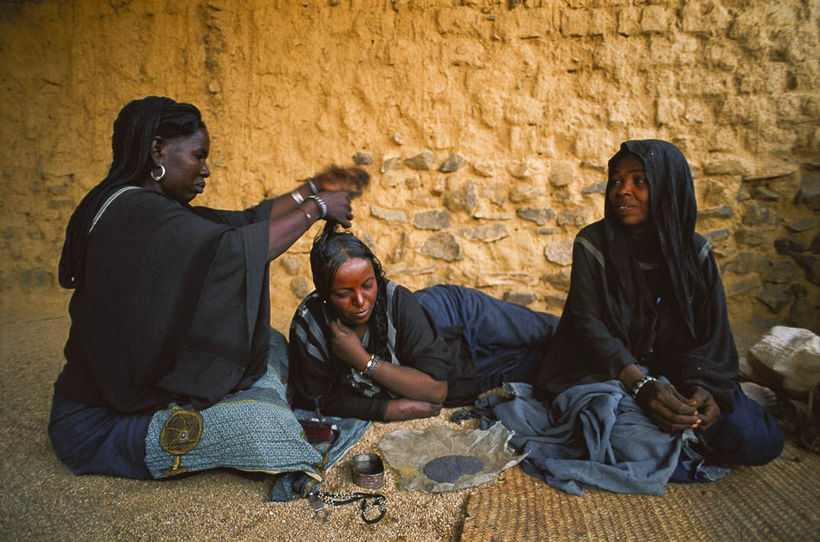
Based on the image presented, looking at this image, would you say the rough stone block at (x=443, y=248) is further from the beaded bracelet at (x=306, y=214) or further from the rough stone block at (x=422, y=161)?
the beaded bracelet at (x=306, y=214)

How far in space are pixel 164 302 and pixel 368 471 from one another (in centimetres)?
102

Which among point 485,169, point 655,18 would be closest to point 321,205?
point 485,169

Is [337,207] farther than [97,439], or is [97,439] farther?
[337,207]

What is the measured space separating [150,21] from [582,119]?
345 centimetres

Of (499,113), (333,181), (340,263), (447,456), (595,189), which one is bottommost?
(447,456)

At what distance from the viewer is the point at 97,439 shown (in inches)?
83.6

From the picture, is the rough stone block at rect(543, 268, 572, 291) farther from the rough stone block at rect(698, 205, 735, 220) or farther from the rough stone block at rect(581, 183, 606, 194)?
the rough stone block at rect(698, 205, 735, 220)

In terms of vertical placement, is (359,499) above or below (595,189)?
below

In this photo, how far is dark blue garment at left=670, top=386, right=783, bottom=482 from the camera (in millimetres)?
2045

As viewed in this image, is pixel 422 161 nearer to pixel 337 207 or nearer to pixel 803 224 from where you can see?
pixel 337 207

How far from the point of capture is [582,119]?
384 cm

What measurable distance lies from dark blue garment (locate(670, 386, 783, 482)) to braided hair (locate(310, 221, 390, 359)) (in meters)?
1.35

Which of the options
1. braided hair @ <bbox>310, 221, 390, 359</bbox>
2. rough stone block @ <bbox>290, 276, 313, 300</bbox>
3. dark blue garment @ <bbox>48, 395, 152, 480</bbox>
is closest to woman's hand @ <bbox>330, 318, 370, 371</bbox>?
braided hair @ <bbox>310, 221, 390, 359</bbox>

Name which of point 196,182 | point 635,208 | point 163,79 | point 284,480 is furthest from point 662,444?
point 163,79
